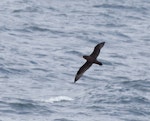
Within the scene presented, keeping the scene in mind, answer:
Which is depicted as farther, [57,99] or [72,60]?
[72,60]

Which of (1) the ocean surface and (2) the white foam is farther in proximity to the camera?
(2) the white foam

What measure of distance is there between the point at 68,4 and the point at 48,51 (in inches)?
539

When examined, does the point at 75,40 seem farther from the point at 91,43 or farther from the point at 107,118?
the point at 107,118

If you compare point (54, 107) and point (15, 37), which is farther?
point (15, 37)

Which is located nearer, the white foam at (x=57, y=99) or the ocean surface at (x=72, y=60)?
the ocean surface at (x=72, y=60)

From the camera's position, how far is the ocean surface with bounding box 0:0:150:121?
3325 centimetres

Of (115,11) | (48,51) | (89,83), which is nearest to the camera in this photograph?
(89,83)

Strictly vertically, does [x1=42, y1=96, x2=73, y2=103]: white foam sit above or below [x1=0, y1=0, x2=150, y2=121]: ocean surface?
above

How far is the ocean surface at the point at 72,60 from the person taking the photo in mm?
33250

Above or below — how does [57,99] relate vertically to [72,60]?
above

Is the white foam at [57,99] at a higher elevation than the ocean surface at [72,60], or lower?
higher

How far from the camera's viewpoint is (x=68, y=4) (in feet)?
179

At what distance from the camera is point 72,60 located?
1576 inches

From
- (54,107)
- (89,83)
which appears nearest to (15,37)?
(89,83)
